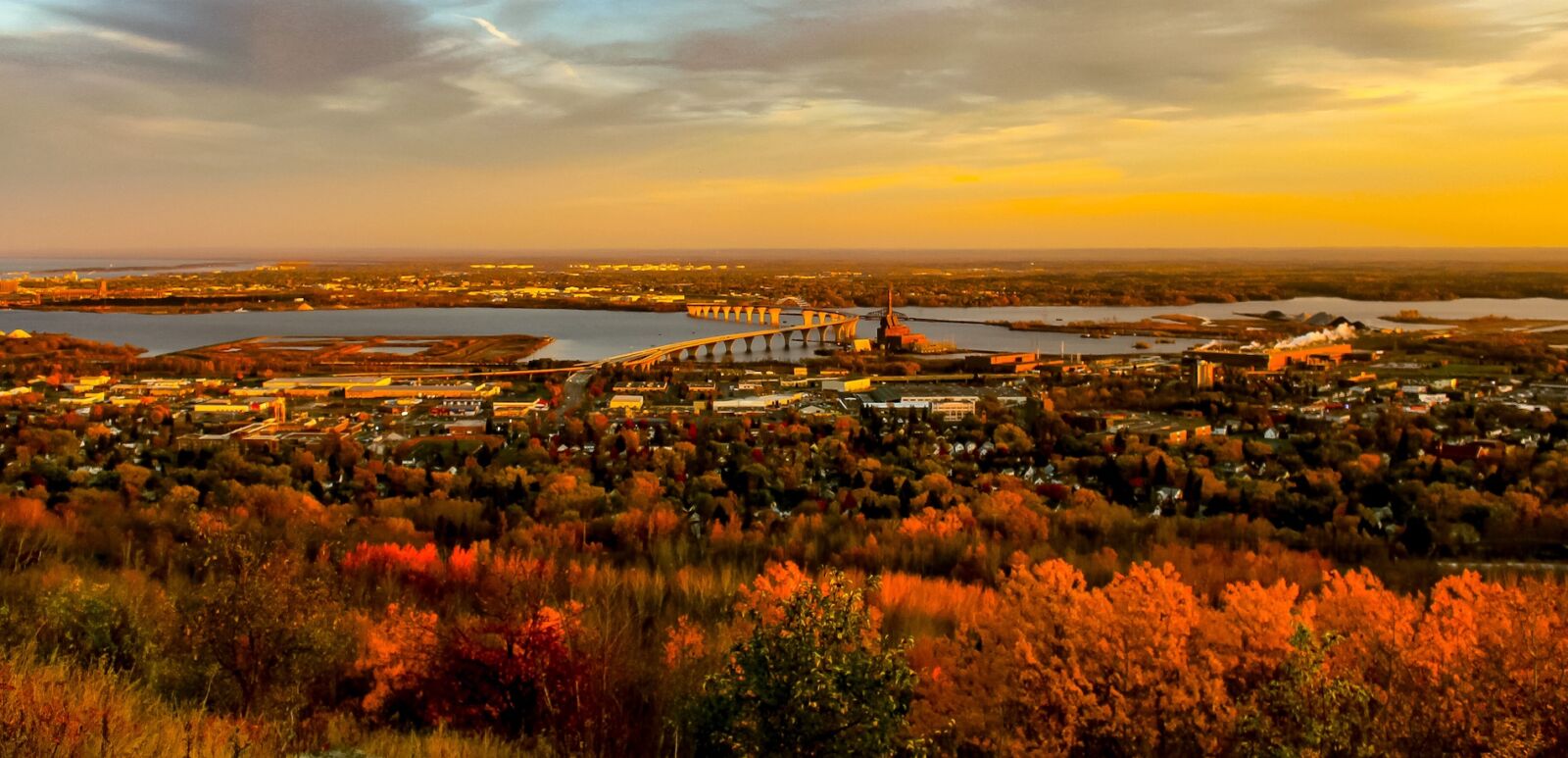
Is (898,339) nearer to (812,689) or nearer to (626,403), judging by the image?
(626,403)

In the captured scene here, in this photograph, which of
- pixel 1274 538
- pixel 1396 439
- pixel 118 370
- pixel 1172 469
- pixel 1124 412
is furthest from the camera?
A: pixel 118 370

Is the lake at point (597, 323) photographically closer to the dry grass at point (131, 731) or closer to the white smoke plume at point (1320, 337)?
the white smoke plume at point (1320, 337)

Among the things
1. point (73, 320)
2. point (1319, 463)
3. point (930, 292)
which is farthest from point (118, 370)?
point (930, 292)

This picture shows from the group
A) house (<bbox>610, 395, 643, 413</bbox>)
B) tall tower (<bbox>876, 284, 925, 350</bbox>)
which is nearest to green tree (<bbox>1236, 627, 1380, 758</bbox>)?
house (<bbox>610, 395, 643, 413</bbox>)

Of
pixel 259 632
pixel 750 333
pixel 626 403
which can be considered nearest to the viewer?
pixel 259 632

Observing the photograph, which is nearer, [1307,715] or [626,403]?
[1307,715]

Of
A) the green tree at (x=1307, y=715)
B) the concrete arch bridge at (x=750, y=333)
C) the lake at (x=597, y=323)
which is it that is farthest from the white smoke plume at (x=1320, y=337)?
the green tree at (x=1307, y=715)

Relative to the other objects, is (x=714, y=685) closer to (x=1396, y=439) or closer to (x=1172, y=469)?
(x=1172, y=469)

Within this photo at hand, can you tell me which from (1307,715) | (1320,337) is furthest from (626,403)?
(1320,337)
